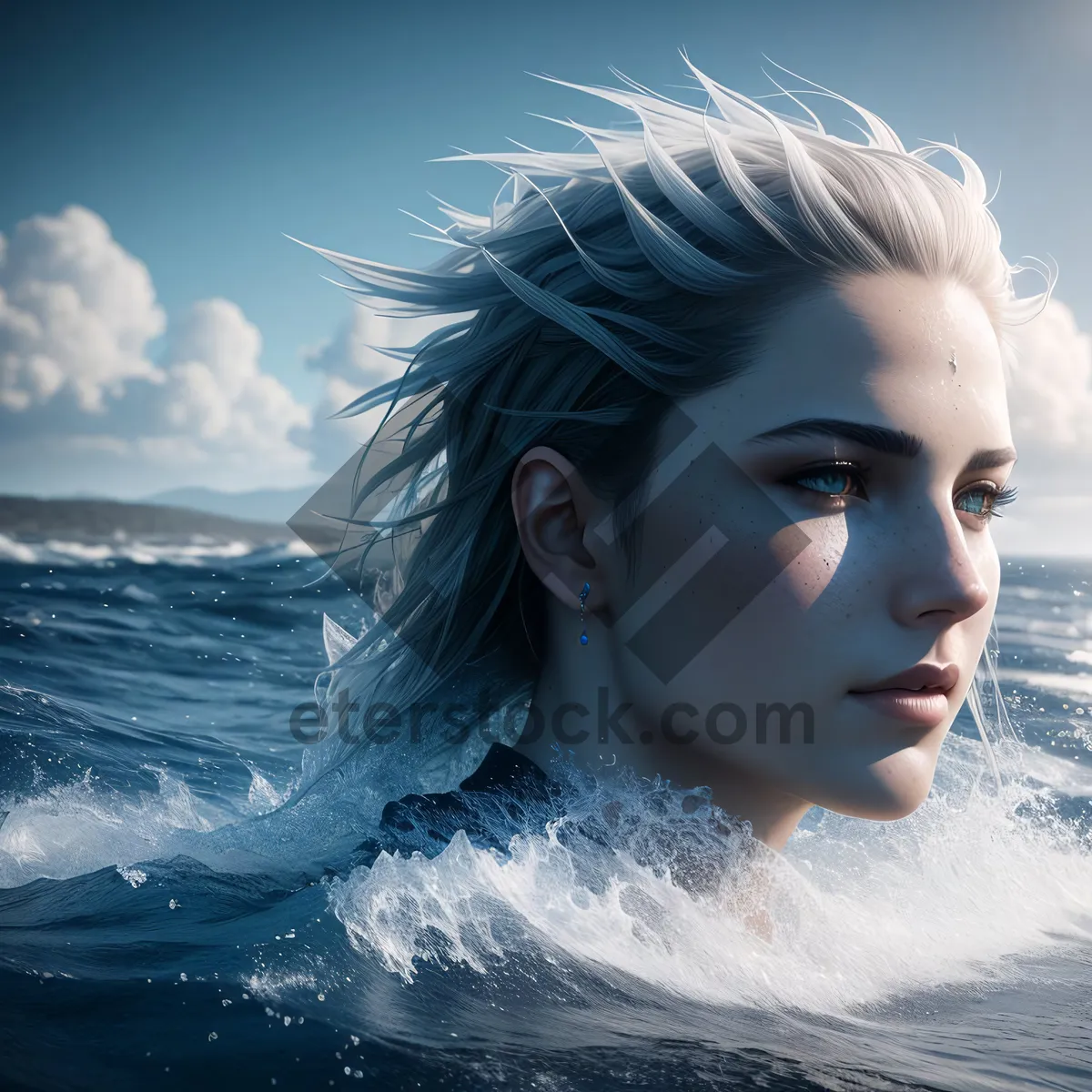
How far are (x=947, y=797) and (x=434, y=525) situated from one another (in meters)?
2.02

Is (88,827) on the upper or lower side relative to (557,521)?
lower

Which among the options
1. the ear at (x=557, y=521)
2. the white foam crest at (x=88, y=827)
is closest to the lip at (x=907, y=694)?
the ear at (x=557, y=521)

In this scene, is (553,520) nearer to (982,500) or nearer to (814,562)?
(814,562)

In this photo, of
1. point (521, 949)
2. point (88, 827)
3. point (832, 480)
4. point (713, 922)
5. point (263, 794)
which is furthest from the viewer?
point (263, 794)

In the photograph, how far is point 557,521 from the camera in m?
2.14

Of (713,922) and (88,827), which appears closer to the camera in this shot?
(713,922)

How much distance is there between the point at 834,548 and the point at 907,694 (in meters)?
0.29

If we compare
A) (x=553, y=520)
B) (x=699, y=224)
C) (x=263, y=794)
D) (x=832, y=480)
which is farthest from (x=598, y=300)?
(x=263, y=794)

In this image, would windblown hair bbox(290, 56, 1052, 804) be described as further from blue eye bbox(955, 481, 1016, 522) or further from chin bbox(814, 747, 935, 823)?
chin bbox(814, 747, 935, 823)

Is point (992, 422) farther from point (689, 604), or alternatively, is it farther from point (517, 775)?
point (517, 775)

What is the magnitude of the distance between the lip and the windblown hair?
0.51 m

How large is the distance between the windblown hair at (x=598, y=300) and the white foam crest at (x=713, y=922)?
61 centimetres

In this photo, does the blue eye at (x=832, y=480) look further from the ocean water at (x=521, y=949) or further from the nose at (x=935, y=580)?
the ocean water at (x=521, y=949)

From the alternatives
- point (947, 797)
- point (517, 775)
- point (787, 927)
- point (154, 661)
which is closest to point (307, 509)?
point (517, 775)
